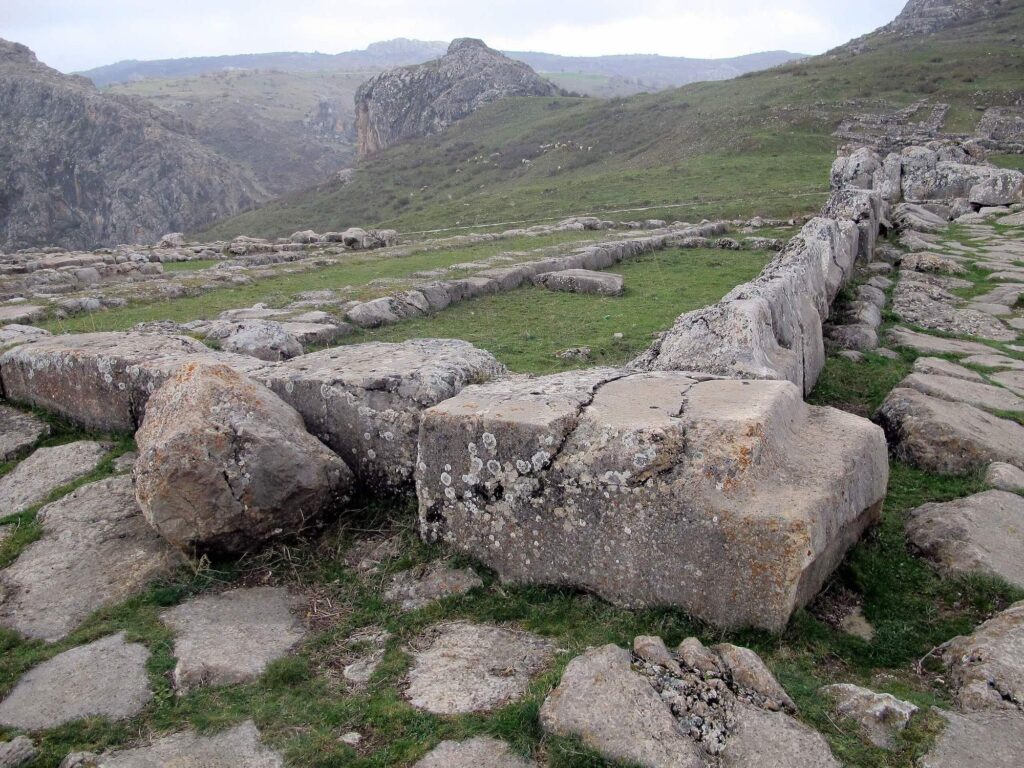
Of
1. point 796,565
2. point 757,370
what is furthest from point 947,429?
point 796,565

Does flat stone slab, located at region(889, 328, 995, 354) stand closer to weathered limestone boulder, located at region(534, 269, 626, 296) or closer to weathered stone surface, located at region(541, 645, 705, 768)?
weathered limestone boulder, located at region(534, 269, 626, 296)

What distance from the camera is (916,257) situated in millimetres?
16547

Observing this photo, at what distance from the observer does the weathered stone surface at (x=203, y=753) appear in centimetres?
340

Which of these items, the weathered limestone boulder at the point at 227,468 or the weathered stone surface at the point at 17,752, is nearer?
the weathered stone surface at the point at 17,752

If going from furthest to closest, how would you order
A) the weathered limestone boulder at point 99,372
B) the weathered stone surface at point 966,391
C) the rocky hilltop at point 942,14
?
1. the rocky hilltop at point 942,14
2. the weathered stone surface at point 966,391
3. the weathered limestone boulder at point 99,372

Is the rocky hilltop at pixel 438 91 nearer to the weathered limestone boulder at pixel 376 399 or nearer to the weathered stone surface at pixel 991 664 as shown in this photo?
the weathered limestone boulder at pixel 376 399

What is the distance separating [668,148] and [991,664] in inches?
2153

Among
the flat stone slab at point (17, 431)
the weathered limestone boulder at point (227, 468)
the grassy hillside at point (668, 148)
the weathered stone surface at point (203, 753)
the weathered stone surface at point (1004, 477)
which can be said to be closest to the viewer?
the weathered stone surface at point (203, 753)

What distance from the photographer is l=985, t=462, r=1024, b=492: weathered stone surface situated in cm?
605

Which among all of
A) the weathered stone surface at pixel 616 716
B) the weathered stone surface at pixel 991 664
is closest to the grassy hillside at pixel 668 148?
the weathered stone surface at pixel 991 664

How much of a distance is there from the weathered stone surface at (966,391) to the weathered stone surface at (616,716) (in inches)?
249

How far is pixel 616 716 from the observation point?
3.32 meters

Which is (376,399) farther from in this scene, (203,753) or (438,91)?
Answer: (438,91)

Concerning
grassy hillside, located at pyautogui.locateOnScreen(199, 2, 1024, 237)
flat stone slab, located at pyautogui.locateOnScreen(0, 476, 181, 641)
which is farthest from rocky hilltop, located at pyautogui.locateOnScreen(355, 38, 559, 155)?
flat stone slab, located at pyautogui.locateOnScreen(0, 476, 181, 641)
